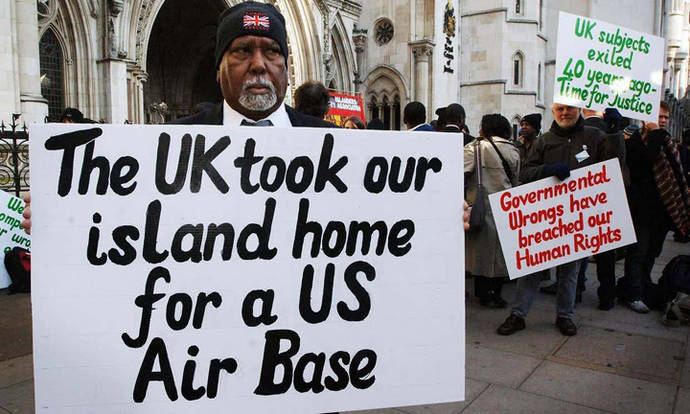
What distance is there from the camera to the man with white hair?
4.41m

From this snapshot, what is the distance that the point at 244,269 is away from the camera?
1713mm

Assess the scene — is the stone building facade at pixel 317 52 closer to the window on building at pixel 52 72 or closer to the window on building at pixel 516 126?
the window on building at pixel 52 72

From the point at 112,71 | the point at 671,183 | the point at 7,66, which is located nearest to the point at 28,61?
the point at 7,66

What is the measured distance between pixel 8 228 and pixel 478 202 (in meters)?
4.87

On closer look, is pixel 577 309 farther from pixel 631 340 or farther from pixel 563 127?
pixel 563 127

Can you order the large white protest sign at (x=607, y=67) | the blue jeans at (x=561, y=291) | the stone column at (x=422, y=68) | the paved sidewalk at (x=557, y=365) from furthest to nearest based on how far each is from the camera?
the stone column at (x=422, y=68) → the blue jeans at (x=561, y=291) → the large white protest sign at (x=607, y=67) → the paved sidewalk at (x=557, y=365)

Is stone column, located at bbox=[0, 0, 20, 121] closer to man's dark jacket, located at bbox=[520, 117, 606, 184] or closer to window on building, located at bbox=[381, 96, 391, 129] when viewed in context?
man's dark jacket, located at bbox=[520, 117, 606, 184]

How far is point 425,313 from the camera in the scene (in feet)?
6.07

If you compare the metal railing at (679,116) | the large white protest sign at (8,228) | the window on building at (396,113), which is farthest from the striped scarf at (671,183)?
the metal railing at (679,116)

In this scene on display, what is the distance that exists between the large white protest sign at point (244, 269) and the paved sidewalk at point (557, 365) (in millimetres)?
1535

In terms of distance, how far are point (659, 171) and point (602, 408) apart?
284 cm

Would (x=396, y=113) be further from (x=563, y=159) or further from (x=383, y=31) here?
(x=563, y=159)

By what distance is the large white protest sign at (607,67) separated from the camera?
4.26 meters

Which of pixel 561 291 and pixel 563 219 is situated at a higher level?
pixel 563 219
